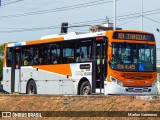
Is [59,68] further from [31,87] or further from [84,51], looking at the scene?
[31,87]

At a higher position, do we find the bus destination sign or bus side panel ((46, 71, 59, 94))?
the bus destination sign

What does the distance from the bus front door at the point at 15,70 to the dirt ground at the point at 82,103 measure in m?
7.55

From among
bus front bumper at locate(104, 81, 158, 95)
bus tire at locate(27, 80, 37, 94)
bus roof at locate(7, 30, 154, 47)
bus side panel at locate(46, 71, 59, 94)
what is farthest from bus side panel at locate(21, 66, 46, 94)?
bus front bumper at locate(104, 81, 158, 95)

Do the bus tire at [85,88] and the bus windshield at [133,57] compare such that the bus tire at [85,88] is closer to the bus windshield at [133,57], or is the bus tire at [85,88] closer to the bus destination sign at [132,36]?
the bus windshield at [133,57]

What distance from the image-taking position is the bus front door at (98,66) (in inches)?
938

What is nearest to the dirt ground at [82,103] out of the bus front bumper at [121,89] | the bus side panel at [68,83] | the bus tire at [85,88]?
the bus front bumper at [121,89]

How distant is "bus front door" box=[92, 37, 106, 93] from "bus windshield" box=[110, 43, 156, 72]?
63cm


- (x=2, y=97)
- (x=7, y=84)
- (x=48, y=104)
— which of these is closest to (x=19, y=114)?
(x=48, y=104)

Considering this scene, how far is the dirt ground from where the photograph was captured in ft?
55.1

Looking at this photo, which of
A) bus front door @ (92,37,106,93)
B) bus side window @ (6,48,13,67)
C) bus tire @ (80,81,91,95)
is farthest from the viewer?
bus side window @ (6,48,13,67)

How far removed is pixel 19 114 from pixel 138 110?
4.05m

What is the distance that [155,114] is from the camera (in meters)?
15.5

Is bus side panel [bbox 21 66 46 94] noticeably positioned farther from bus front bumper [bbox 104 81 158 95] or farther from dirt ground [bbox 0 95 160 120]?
bus front bumper [bbox 104 81 158 95]

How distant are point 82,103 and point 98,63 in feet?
17.7
